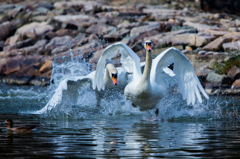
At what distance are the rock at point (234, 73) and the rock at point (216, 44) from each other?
6.37 ft

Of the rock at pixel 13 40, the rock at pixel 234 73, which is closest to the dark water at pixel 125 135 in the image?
the rock at pixel 234 73

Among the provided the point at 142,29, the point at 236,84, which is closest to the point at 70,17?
the point at 142,29

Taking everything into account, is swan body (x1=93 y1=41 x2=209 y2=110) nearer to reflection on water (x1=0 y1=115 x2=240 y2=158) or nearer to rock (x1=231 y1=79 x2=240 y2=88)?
reflection on water (x1=0 y1=115 x2=240 y2=158)

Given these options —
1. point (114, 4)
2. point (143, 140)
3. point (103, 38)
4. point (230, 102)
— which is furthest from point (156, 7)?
point (143, 140)

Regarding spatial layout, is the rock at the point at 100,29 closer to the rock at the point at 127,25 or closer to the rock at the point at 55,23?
the rock at the point at 127,25

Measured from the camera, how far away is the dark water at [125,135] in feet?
14.7

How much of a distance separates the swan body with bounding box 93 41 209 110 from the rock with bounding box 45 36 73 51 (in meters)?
10.00

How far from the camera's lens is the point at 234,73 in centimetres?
1192

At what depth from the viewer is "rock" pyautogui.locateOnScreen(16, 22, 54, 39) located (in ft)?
66.6

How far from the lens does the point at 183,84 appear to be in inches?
320

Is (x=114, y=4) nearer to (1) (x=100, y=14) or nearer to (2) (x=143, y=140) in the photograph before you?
(1) (x=100, y=14)

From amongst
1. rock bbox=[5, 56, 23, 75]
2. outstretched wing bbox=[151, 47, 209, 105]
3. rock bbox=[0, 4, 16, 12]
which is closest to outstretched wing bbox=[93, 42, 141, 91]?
outstretched wing bbox=[151, 47, 209, 105]

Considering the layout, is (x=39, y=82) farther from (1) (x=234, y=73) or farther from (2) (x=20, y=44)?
(1) (x=234, y=73)

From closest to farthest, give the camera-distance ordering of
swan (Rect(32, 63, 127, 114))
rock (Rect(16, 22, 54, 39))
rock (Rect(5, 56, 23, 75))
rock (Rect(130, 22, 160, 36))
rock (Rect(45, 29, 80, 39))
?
swan (Rect(32, 63, 127, 114)) → rock (Rect(5, 56, 23, 75)) → rock (Rect(130, 22, 160, 36)) → rock (Rect(45, 29, 80, 39)) → rock (Rect(16, 22, 54, 39))
